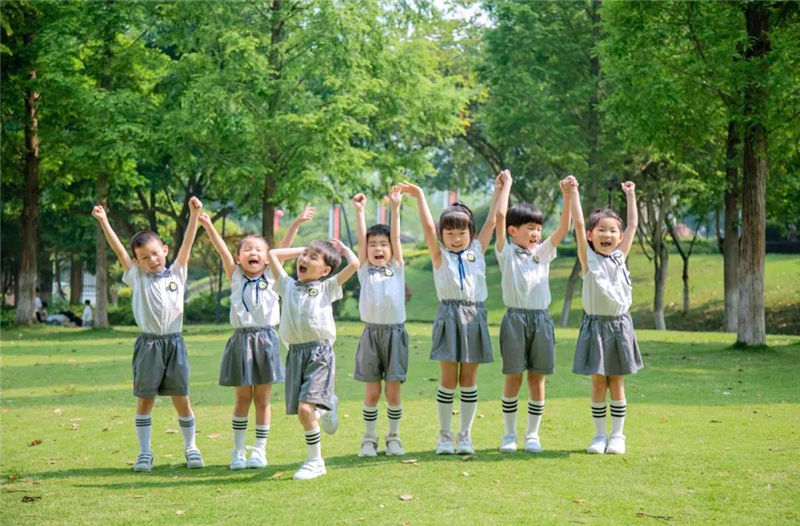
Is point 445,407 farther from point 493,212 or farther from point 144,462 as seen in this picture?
point 144,462

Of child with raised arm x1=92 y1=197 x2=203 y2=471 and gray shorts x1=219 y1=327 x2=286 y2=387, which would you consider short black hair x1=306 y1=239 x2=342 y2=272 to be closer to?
gray shorts x1=219 y1=327 x2=286 y2=387

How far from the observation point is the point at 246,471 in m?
7.54

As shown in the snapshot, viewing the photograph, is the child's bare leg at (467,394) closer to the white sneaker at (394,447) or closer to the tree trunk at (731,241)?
the white sneaker at (394,447)

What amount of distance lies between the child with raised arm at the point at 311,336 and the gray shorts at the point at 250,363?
26 cm

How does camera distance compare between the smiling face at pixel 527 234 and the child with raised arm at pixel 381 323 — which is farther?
the smiling face at pixel 527 234

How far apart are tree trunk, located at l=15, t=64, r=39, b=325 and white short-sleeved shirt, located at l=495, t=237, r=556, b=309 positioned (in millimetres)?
21132

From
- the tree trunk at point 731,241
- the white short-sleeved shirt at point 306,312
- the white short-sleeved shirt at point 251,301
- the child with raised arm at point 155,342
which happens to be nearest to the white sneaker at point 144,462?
the child with raised arm at point 155,342

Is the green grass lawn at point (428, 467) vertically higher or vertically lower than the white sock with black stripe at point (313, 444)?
lower

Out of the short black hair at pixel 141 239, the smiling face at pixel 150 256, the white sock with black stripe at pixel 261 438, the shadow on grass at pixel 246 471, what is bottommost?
the shadow on grass at pixel 246 471

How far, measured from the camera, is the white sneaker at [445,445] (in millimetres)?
7883

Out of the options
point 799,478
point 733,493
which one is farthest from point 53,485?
point 799,478

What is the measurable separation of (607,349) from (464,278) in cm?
126

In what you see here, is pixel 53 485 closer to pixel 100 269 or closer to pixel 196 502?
pixel 196 502

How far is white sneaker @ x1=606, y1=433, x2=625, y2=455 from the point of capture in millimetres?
7832
